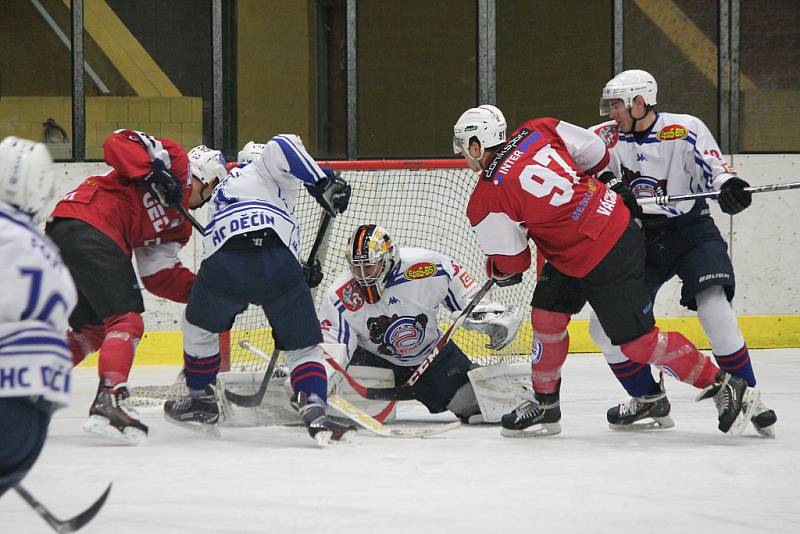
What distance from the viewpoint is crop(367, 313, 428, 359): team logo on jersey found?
3777mm

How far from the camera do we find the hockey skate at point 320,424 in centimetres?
320

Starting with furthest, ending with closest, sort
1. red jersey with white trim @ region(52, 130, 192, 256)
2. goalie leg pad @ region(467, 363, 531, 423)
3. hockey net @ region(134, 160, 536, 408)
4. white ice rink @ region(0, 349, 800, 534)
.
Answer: hockey net @ region(134, 160, 536, 408)
goalie leg pad @ region(467, 363, 531, 423)
red jersey with white trim @ region(52, 130, 192, 256)
white ice rink @ region(0, 349, 800, 534)

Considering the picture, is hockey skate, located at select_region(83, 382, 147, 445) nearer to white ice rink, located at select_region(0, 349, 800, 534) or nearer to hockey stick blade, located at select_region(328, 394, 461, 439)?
white ice rink, located at select_region(0, 349, 800, 534)

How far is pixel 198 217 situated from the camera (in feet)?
18.4

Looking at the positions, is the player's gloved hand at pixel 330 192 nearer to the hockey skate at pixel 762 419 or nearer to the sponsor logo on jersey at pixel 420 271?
the sponsor logo on jersey at pixel 420 271

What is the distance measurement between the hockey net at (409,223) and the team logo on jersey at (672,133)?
1305mm

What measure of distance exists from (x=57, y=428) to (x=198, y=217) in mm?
2154

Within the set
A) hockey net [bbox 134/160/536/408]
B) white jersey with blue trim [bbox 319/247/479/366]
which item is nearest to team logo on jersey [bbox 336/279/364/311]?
white jersey with blue trim [bbox 319/247/479/366]

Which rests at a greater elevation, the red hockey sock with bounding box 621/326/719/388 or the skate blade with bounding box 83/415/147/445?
the red hockey sock with bounding box 621/326/719/388

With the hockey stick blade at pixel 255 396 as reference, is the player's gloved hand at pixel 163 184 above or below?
above

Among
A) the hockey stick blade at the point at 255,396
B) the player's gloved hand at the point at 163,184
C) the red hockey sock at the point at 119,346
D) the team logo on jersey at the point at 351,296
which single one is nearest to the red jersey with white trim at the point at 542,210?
the team logo on jersey at the point at 351,296

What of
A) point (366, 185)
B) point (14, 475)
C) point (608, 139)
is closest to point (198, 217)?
point (366, 185)

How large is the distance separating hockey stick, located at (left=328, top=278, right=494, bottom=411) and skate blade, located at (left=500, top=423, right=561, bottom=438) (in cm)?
40

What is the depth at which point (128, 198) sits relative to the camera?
3547 mm
